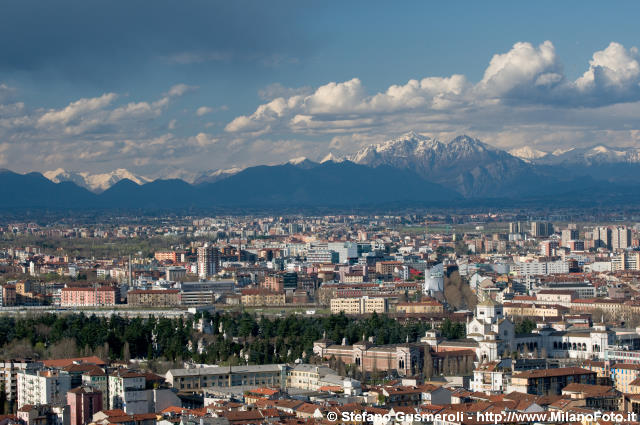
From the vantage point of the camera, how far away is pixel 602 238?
9600 centimetres

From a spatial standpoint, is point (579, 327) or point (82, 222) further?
point (82, 222)

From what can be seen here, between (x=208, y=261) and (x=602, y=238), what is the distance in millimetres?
32110

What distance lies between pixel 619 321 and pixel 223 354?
16907mm

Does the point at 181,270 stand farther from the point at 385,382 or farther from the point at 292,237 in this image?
the point at 385,382

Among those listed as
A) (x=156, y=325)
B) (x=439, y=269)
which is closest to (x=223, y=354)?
(x=156, y=325)

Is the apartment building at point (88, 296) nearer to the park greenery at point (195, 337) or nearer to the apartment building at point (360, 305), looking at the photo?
the apartment building at point (360, 305)

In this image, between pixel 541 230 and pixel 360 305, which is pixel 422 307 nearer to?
pixel 360 305

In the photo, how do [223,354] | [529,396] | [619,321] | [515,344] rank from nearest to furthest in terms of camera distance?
[529,396], [223,354], [515,344], [619,321]

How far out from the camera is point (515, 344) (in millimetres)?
37531

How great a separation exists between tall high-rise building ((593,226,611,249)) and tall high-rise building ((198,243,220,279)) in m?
28.9

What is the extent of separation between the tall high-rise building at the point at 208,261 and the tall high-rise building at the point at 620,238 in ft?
96.8

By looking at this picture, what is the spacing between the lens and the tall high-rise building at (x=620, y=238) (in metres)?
93.4

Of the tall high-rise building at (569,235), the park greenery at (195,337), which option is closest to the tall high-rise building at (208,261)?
the tall high-rise building at (569,235)

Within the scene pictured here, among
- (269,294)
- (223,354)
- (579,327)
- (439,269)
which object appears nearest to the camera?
(223,354)
